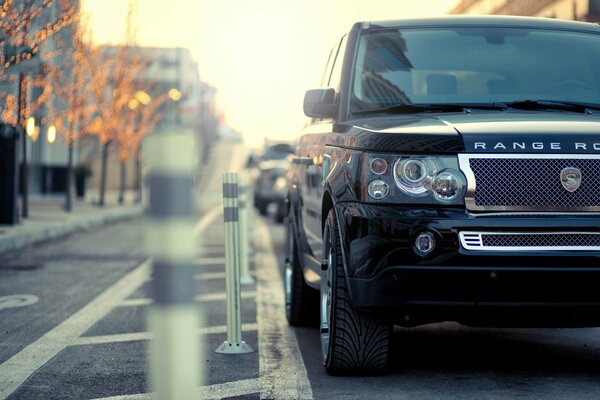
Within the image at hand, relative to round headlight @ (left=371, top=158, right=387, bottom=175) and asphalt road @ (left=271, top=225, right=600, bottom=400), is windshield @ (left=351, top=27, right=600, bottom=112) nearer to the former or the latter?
round headlight @ (left=371, top=158, right=387, bottom=175)

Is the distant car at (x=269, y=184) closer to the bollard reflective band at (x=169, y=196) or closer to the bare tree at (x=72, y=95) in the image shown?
the bare tree at (x=72, y=95)

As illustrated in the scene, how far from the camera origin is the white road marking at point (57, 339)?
591cm


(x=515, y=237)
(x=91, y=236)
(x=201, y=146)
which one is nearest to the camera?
(x=515, y=237)

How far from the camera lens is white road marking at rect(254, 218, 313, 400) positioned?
549cm

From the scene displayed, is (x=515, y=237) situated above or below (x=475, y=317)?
above

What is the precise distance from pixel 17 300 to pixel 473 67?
15.5ft

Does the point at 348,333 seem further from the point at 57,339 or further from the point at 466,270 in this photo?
the point at 57,339

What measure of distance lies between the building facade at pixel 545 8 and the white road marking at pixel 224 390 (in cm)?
4326

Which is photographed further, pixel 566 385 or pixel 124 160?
pixel 124 160

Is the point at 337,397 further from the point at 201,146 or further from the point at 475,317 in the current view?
the point at 201,146

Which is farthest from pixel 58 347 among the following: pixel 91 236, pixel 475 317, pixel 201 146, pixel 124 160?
pixel 201 146

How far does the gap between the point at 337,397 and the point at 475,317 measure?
749 millimetres

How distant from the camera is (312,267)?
6957 millimetres

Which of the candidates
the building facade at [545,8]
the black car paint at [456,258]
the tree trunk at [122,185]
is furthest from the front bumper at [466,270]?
the building facade at [545,8]
